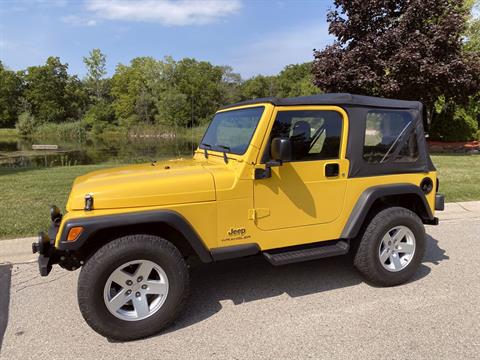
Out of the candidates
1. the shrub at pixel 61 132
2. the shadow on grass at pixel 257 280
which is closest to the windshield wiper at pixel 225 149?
the shadow on grass at pixel 257 280

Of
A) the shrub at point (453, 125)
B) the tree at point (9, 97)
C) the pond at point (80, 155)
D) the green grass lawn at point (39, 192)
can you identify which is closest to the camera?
the green grass lawn at point (39, 192)

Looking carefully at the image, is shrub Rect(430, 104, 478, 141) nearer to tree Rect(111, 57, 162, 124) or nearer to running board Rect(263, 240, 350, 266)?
running board Rect(263, 240, 350, 266)

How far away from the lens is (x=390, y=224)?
3.94m

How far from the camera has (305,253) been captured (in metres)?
3.68

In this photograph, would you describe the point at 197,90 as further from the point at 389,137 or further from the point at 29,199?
the point at 389,137

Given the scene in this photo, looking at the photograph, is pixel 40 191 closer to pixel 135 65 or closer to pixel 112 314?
pixel 112 314

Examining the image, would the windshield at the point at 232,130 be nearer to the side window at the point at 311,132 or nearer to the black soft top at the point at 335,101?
the black soft top at the point at 335,101

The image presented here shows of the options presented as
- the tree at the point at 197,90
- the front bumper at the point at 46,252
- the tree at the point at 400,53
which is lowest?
the front bumper at the point at 46,252

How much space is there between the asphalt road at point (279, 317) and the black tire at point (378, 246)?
128 millimetres

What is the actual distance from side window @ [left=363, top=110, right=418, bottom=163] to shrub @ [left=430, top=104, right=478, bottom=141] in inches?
706

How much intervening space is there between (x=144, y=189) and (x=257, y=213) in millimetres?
1027

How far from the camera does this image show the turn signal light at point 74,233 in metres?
2.89

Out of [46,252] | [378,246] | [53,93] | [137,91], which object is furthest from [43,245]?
[53,93]

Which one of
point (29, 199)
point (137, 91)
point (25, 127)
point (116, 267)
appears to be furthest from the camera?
point (137, 91)
